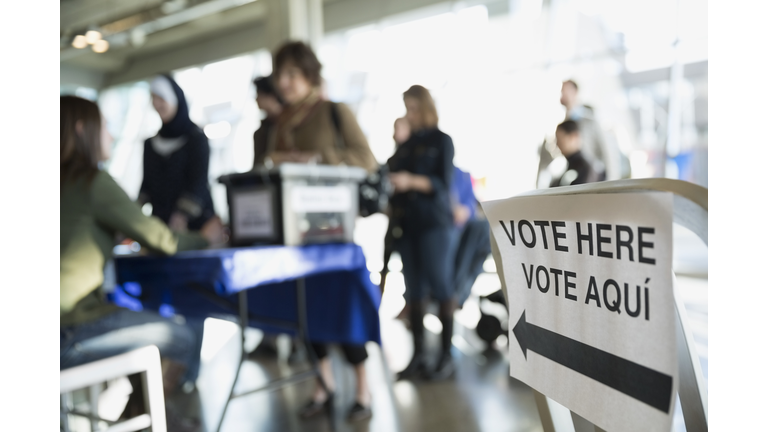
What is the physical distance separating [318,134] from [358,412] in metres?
1.15

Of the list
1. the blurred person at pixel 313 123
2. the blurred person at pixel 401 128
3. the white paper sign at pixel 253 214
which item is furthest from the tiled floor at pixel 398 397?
the blurred person at pixel 401 128

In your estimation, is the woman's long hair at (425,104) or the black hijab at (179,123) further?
the woman's long hair at (425,104)

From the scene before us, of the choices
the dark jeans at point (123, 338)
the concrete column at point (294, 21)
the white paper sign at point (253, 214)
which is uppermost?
the concrete column at point (294, 21)

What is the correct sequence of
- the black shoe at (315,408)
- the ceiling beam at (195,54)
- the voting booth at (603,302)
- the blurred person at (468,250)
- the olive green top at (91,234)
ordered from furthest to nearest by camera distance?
the ceiling beam at (195,54) → the blurred person at (468,250) → the black shoe at (315,408) → the olive green top at (91,234) → the voting booth at (603,302)

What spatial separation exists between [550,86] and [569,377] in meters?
5.89

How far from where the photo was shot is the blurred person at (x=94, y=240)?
158 centimetres

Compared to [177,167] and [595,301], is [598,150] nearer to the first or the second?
[177,167]

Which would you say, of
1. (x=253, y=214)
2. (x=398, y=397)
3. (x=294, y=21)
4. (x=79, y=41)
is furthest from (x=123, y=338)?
(x=79, y=41)

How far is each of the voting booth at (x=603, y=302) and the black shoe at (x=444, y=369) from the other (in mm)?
2044

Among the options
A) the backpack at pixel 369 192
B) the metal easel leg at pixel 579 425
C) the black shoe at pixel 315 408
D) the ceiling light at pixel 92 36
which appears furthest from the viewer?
the ceiling light at pixel 92 36

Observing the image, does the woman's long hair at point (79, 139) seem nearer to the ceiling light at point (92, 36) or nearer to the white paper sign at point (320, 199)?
the white paper sign at point (320, 199)

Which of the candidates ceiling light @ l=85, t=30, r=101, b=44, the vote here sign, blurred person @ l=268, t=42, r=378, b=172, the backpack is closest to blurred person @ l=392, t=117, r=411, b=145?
the backpack

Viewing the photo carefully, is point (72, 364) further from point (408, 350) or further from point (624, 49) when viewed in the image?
point (624, 49)
